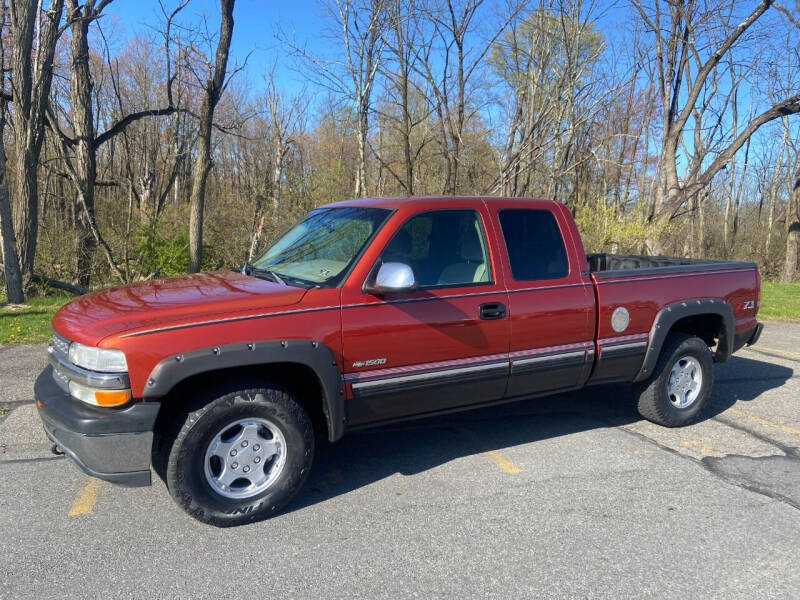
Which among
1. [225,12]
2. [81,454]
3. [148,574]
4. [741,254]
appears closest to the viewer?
[148,574]

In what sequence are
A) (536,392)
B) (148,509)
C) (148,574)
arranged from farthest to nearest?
(536,392), (148,509), (148,574)

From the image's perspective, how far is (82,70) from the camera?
44.6 ft

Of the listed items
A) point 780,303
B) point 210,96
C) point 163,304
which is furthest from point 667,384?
point 210,96

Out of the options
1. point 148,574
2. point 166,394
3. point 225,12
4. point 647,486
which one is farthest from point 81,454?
point 225,12

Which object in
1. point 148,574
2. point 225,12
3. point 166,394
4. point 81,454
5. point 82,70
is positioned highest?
point 225,12

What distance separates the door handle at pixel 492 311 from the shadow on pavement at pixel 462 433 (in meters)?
1.11

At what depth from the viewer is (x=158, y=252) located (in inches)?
525

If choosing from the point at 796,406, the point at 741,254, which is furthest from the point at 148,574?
the point at 741,254

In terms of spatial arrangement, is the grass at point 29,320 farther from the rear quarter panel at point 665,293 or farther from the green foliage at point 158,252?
the rear quarter panel at point 665,293

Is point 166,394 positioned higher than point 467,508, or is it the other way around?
point 166,394

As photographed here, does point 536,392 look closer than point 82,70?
Yes

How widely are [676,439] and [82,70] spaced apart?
1459cm

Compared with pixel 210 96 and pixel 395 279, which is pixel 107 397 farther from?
pixel 210 96

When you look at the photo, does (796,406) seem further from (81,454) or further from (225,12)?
(225,12)
